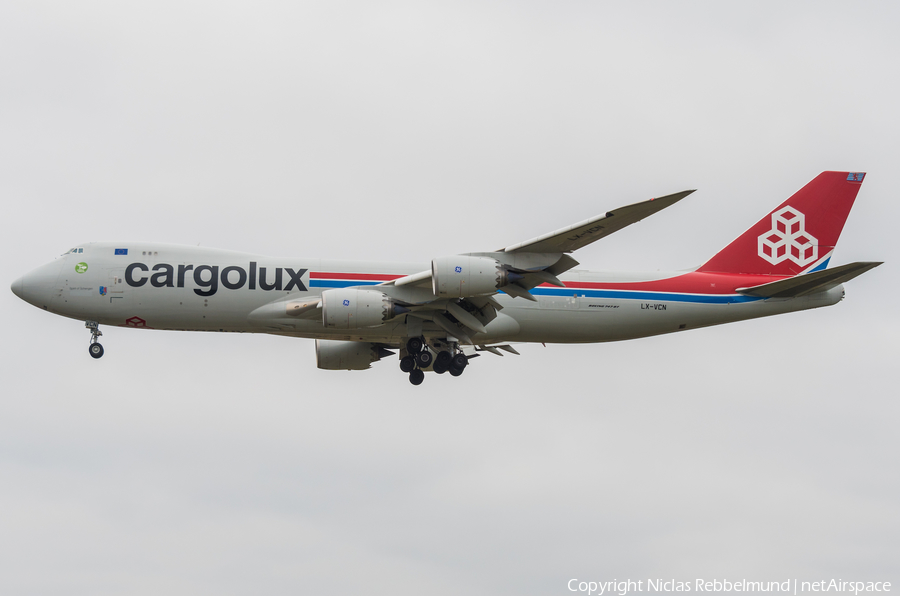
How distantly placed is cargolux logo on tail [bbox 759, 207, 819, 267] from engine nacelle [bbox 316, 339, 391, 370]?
687 inches

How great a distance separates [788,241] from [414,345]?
1713 centimetres

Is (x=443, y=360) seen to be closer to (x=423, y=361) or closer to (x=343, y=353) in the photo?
(x=423, y=361)

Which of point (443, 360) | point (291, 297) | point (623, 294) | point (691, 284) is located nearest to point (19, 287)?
point (291, 297)

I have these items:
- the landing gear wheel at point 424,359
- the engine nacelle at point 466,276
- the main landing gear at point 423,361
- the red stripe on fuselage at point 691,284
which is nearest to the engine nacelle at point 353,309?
the engine nacelle at point 466,276

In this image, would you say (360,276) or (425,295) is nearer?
(425,295)

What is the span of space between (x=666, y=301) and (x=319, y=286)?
45.6 feet

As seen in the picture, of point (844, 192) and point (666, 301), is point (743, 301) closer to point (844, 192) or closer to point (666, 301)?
point (666, 301)

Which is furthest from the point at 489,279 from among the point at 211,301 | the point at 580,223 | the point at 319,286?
the point at 211,301

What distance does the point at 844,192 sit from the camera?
4138 centimetres

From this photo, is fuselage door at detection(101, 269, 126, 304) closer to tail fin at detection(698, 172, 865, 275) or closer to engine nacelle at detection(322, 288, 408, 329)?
engine nacelle at detection(322, 288, 408, 329)

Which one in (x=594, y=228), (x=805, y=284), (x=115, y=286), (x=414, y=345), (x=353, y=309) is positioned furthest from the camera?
(x=805, y=284)

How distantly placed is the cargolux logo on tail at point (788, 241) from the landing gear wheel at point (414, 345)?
15390mm

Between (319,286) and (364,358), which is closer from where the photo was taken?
(319,286)

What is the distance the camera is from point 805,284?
37.3 m
